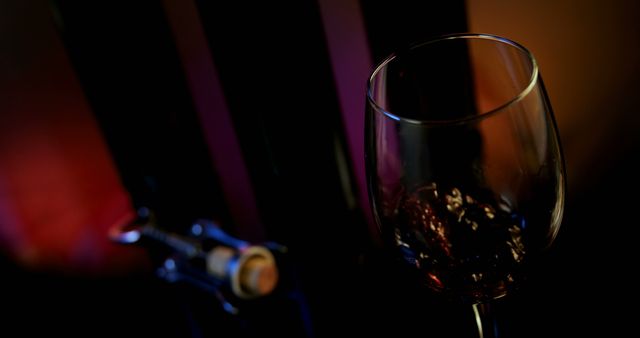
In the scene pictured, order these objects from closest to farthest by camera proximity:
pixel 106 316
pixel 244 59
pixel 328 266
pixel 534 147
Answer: pixel 534 147 → pixel 244 59 → pixel 328 266 → pixel 106 316

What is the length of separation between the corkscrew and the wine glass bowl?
0.22m

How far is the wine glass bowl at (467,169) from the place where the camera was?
404 millimetres

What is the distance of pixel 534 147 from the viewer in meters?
0.40

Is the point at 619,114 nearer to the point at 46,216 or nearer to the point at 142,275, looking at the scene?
the point at 142,275

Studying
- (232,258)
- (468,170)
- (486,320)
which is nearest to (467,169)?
(468,170)

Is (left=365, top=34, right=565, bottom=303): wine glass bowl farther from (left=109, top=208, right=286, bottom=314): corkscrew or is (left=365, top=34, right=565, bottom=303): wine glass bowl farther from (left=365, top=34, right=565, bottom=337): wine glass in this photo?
(left=109, top=208, right=286, bottom=314): corkscrew

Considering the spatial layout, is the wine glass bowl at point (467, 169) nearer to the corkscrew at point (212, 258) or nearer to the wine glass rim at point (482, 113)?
the wine glass rim at point (482, 113)

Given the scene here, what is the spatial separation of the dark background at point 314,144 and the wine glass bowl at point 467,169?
135 mm

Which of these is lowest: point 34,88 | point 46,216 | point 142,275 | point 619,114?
point 142,275

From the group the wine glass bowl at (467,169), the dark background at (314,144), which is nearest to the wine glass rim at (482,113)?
the wine glass bowl at (467,169)

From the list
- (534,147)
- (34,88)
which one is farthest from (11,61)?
(534,147)

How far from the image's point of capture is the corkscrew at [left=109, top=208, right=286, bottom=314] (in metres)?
0.64

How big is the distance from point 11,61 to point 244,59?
0.60 m

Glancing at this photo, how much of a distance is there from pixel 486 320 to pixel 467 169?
13 centimetres
